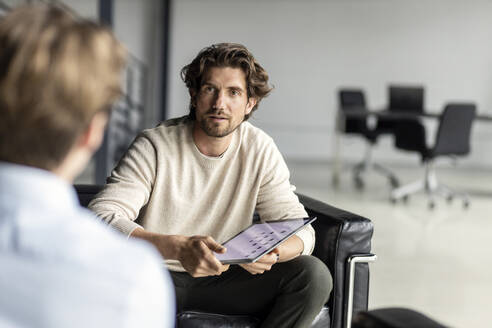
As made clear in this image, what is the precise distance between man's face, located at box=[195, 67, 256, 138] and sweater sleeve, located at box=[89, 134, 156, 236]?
0.19m

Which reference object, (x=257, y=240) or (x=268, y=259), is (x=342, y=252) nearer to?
(x=268, y=259)

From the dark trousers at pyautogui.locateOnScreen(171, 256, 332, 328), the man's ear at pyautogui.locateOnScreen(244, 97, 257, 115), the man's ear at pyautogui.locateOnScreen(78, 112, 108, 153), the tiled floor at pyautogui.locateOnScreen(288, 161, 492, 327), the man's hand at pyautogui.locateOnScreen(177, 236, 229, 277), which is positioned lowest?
the tiled floor at pyautogui.locateOnScreen(288, 161, 492, 327)

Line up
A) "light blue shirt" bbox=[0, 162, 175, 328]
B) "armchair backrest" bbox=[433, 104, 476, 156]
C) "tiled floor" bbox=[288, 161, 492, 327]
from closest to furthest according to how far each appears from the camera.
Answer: "light blue shirt" bbox=[0, 162, 175, 328] < "tiled floor" bbox=[288, 161, 492, 327] < "armchair backrest" bbox=[433, 104, 476, 156]

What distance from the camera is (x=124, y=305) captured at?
627mm

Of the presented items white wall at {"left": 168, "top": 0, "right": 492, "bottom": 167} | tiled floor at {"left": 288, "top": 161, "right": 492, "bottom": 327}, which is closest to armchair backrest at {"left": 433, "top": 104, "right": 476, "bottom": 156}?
tiled floor at {"left": 288, "top": 161, "right": 492, "bottom": 327}

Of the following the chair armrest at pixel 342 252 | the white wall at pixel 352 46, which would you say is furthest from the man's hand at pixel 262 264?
the white wall at pixel 352 46

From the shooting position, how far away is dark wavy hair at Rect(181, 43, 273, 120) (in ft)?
6.53

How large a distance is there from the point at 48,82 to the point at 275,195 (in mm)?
1415

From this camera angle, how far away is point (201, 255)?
1.61 metres

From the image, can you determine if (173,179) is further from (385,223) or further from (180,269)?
(385,223)

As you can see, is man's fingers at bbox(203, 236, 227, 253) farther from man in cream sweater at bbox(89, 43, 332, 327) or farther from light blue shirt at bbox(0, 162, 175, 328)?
light blue shirt at bbox(0, 162, 175, 328)

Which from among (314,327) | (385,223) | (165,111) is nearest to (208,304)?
(314,327)

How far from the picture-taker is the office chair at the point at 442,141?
6.02 m

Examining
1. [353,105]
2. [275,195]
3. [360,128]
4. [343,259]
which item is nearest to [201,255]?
[275,195]
